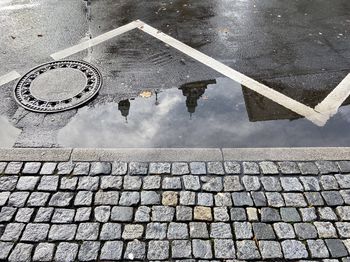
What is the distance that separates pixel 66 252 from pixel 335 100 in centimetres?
504

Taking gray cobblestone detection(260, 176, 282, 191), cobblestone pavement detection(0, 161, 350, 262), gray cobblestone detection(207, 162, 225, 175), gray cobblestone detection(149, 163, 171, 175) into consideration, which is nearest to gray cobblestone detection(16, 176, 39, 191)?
cobblestone pavement detection(0, 161, 350, 262)

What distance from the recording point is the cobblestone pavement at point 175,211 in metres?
3.97

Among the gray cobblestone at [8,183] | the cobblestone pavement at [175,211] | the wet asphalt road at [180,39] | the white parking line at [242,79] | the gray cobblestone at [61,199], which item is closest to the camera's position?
the cobblestone pavement at [175,211]

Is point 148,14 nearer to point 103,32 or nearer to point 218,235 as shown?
point 103,32

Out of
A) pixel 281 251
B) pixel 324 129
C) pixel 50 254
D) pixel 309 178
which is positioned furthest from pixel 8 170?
pixel 324 129

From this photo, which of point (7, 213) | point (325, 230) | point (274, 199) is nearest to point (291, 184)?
point (274, 199)

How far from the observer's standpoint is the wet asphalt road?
249 inches

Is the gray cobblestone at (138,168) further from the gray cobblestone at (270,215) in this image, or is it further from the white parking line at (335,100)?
the white parking line at (335,100)

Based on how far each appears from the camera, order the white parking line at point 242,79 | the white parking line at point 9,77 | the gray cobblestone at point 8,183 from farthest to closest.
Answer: the white parking line at point 9,77
the white parking line at point 242,79
the gray cobblestone at point 8,183

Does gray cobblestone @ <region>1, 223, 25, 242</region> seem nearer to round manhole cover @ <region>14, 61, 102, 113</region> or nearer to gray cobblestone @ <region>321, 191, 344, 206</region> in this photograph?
round manhole cover @ <region>14, 61, 102, 113</region>

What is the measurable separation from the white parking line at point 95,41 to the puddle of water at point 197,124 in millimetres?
1961

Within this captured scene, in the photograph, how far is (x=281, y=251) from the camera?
13.0 feet

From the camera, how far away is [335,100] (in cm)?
609

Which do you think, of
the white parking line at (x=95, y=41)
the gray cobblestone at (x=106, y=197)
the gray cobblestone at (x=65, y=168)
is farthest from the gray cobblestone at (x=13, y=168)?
the white parking line at (x=95, y=41)
